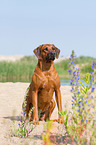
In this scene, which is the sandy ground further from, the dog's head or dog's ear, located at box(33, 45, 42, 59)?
dog's ear, located at box(33, 45, 42, 59)

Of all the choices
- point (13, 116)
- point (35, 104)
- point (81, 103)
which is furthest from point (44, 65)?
point (81, 103)

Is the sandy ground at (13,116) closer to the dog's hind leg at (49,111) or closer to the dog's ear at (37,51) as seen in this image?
the dog's hind leg at (49,111)

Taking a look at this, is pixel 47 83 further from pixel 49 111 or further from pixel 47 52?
pixel 49 111

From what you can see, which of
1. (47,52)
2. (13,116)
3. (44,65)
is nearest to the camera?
(47,52)

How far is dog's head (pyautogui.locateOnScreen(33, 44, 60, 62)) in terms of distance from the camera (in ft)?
16.4

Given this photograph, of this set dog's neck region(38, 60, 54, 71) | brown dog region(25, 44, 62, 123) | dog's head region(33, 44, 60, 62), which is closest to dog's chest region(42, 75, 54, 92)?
brown dog region(25, 44, 62, 123)

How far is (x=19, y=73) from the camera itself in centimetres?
1948

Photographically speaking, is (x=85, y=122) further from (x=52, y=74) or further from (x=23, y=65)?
(x=23, y=65)

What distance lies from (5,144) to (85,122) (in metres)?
1.66

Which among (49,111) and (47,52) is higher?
(47,52)

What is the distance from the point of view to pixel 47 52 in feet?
16.6

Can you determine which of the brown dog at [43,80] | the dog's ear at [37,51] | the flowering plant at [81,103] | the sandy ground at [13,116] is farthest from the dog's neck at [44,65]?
the flowering plant at [81,103]

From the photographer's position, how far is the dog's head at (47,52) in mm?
5009

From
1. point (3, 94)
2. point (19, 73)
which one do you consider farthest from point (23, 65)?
point (3, 94)
